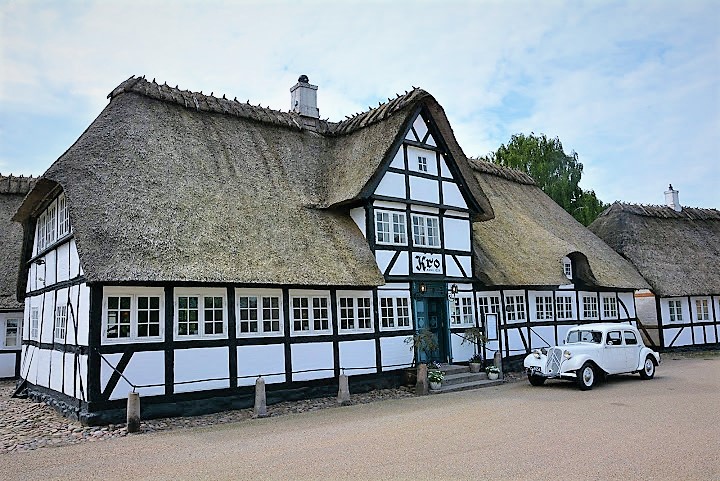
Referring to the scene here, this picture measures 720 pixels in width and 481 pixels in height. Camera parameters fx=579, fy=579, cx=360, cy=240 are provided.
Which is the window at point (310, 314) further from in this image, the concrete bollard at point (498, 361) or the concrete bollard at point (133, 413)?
the concrete bollard at point (498, 361)

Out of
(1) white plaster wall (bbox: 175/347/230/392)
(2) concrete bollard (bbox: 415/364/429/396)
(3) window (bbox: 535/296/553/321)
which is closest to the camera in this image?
(1) white plaster wall (bbox: 175/347/230/392)

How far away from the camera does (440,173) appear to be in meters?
17.8

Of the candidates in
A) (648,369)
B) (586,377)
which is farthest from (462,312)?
(648,369)

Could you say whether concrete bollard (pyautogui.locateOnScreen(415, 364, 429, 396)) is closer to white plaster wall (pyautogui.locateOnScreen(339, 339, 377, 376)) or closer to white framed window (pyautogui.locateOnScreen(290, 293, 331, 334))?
white plaster wall (pyautogui.locateOnScreen(339, 339, 377, 376))

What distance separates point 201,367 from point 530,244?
13.1m

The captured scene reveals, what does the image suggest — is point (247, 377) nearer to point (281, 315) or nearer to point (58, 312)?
point (281, 315)

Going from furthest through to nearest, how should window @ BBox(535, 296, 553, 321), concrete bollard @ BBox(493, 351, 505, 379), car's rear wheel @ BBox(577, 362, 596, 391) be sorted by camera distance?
window @ BBox(535, 296, 553, 321)
concrete bollard @ BBox(493, 351, 505, 379)
car's rear wheel @ BBox(577, 362, 596, 391)

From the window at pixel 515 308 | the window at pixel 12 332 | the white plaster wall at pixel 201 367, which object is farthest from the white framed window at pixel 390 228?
the window at pixel 12 332

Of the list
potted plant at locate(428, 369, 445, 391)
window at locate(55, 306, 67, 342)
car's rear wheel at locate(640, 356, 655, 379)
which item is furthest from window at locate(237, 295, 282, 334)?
car's rear wheel at locate(640, 356, 655, 379)

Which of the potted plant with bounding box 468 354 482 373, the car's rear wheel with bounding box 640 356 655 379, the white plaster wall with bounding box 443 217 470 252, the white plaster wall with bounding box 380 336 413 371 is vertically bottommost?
the car's rear wheel with bounding box 640 356 655 379

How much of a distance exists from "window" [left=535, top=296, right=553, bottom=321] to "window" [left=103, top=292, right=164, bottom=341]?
534 inches

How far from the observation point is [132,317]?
11617 millimetres

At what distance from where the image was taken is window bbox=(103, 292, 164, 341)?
1140 cm

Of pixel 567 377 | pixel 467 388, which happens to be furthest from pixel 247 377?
pixel 567 377
